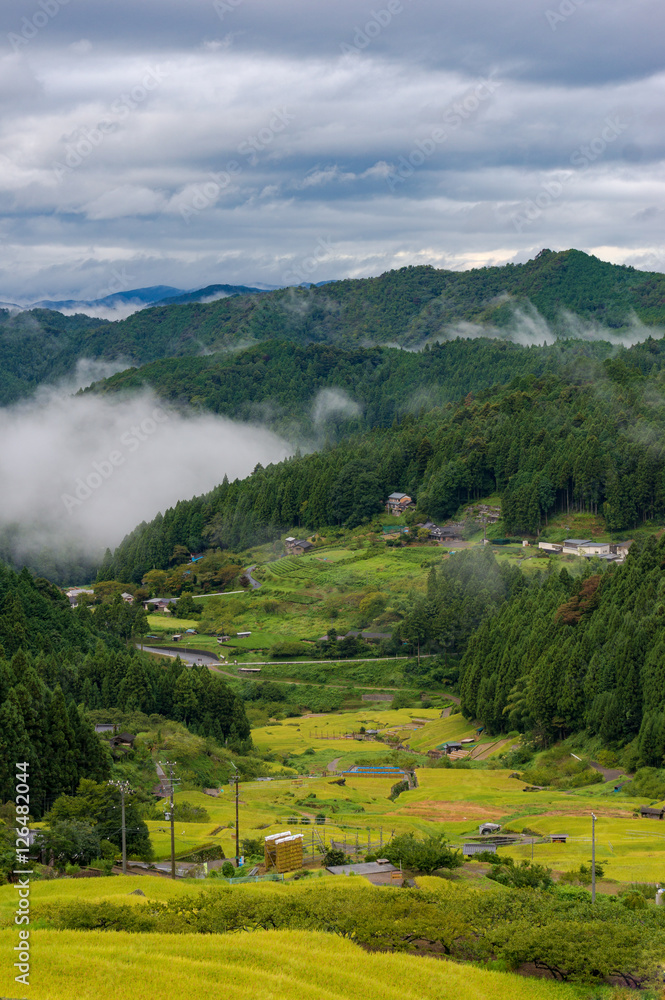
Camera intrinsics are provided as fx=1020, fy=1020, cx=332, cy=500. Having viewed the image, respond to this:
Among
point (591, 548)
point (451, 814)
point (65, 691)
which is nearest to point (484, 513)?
point (591, 548)

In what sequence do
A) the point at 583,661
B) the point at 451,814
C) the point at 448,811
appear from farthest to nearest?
the point at 583,661 → the point at 448,811 → the point at 451,814

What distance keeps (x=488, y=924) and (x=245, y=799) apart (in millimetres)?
30620

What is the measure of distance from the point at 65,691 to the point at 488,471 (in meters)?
81.0

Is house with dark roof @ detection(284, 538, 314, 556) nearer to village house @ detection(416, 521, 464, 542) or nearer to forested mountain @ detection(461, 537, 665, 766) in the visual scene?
village house @ detection(416, 521, 464, 542)

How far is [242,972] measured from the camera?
72.7 ft

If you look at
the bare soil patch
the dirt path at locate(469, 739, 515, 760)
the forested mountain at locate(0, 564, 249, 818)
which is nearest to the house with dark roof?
the forested mountain at locate(0, 564, 249, 818)

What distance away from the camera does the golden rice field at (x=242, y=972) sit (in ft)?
68.7

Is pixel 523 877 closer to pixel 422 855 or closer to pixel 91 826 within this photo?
pixel 422 855

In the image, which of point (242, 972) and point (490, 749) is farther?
point (490, 749)

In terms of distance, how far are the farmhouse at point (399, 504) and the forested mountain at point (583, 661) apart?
5388 centimetres

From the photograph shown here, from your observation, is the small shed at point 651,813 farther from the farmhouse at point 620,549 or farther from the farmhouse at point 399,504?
the farmhouse at point 399,504

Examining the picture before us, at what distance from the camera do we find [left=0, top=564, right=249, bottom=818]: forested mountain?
163 ft

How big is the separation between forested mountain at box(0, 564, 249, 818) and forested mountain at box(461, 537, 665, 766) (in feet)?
67.5

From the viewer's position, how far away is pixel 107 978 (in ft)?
69.5
